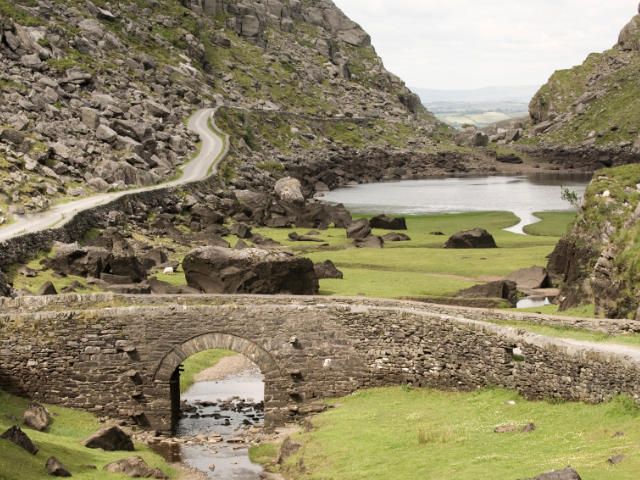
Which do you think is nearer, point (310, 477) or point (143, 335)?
point (310, 477)

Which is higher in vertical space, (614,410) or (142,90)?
(142,90)

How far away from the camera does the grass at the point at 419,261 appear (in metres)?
73.9

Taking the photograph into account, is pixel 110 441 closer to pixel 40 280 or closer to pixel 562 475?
pixel 562 475

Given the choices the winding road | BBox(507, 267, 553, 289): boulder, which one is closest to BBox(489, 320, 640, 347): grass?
BBox(507, 267, 553, 289): boulder

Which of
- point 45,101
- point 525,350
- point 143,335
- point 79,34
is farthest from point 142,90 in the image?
point 525,350

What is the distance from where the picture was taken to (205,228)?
354 feet

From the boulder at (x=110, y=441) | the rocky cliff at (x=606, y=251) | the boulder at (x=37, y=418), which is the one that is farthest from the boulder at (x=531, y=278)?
the boulder at (x=37, y=418)

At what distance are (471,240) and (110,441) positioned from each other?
6319cm

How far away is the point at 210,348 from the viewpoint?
46.9 m

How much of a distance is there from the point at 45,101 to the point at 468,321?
99.2 metres

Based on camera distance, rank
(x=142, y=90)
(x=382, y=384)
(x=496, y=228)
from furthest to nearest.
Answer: (x=142, y=90)
(x=496, y=228)
(x=382, y=384)

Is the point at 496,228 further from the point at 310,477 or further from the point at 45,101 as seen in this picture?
the point at 310,477

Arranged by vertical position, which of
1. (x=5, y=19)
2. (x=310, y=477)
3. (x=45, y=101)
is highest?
(x=5, y=19)

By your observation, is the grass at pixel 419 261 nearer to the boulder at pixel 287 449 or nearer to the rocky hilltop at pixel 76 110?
the rocky hilltop at pixel 76 110
